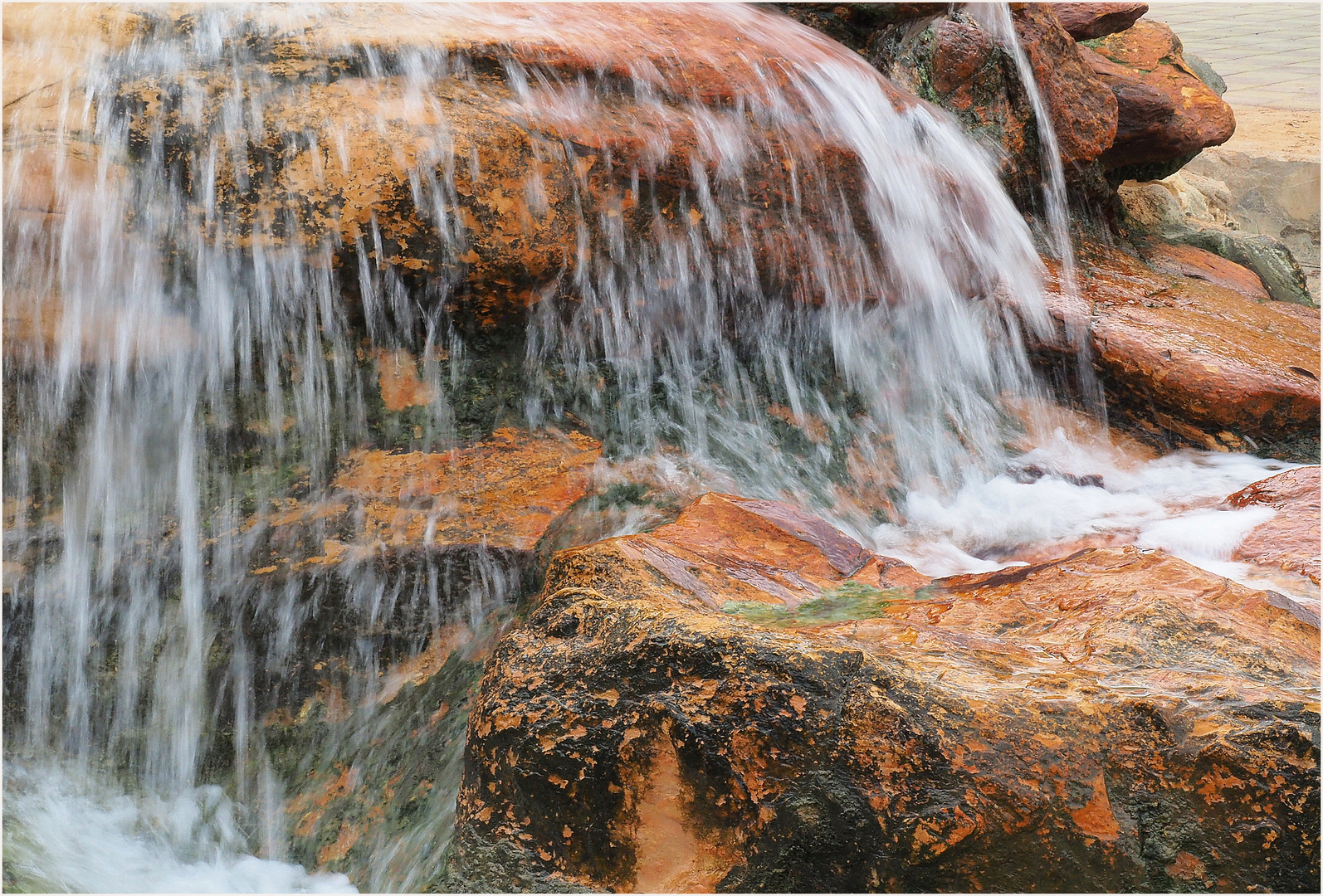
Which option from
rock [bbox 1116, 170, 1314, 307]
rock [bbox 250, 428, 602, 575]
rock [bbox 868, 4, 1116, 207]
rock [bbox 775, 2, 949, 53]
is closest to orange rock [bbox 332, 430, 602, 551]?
rock [bbox 250, 428, 602, 575]

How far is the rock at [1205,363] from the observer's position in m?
4.06

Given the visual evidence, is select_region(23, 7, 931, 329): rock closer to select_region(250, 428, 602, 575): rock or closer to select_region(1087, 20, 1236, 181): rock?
select_region(250, 428, 602, 575): rock

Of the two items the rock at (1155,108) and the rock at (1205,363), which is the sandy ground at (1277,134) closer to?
the rock at (1155,108)

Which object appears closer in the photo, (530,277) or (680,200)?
(530,277)

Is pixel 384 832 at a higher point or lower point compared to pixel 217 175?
lower

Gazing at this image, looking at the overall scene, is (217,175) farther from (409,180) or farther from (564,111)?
(564,111)

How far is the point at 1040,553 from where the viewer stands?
10.2 ft

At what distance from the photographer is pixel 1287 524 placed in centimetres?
263

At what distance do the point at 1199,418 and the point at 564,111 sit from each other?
300 cm

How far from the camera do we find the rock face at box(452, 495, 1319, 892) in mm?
1506

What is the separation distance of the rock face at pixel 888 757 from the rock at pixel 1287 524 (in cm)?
61

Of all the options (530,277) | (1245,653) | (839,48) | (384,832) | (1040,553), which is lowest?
(384,832)

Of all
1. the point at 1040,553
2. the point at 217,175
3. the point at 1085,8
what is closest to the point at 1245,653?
the point at 1040,553

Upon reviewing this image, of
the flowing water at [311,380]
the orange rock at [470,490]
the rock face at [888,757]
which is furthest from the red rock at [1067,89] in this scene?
the rock face at [888,757]
